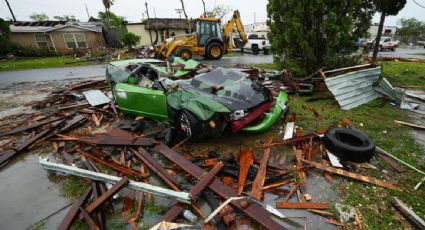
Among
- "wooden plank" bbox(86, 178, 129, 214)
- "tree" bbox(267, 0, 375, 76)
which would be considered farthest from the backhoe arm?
"wooden plank" bbox(86, 178, 129, 214)

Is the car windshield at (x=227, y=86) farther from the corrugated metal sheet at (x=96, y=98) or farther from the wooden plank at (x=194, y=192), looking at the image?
the corrugated metal sheet at (x=96, y=98)

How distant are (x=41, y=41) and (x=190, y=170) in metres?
32.5

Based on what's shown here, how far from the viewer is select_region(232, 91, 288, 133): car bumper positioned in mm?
3950

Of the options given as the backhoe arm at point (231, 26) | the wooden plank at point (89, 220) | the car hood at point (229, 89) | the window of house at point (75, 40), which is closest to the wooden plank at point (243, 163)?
the car hood at point (229, 89)

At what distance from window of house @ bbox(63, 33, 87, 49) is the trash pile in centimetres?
2668

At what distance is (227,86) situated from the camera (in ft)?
14.6

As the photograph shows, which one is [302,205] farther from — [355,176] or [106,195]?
[106,195]

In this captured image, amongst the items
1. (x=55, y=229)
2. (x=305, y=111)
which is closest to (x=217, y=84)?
(x=305, y=111)

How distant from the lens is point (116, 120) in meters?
5.62

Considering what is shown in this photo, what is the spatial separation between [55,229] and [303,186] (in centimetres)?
328

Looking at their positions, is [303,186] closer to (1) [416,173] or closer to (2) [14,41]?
(1) [416,173]

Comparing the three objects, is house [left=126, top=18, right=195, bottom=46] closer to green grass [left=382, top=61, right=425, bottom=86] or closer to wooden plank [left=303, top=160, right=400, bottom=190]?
green grass [left=382, top=61, right=425, bottom=86]

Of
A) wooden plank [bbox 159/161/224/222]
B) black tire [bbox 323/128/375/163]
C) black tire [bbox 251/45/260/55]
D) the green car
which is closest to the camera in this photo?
wooden plank [bbox 159/161/224/222]

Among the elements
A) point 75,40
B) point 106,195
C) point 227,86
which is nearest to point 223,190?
point 106,195
